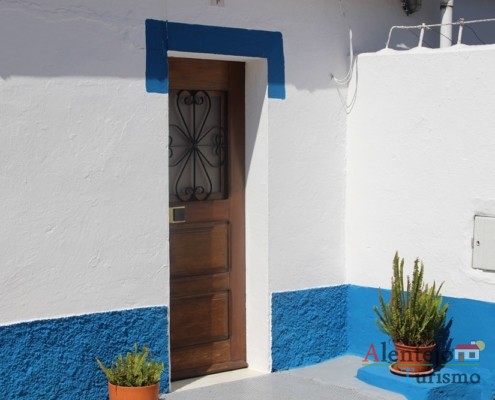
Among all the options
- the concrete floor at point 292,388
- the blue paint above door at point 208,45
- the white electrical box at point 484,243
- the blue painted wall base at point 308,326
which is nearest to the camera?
the blue paint above door at point 208,45

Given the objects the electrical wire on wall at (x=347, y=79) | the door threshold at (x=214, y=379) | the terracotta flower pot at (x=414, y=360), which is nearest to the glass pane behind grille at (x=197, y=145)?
the electrical wire on wall at (x=347, y=79)

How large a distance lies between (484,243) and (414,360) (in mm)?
917

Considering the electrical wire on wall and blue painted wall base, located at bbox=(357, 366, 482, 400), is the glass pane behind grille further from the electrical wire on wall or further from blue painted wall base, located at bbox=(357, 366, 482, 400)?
blue painted wall base, located at bbox=(357, 366, 482, 400)

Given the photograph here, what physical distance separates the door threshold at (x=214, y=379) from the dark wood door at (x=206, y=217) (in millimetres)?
53

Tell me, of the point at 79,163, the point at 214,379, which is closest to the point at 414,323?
the point at 214,379

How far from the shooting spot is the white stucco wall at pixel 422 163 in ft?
20.8

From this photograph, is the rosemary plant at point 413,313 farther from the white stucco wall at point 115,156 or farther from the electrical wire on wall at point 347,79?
the electrical wire on wall at point 347,79

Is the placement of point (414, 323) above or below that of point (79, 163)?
below

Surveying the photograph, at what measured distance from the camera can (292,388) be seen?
6.30 metres

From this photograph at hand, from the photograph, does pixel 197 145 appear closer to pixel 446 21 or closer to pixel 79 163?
pixel 79 163

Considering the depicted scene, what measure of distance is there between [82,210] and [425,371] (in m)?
2.53

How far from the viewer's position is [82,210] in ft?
18.6

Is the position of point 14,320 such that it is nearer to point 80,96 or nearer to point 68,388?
point 68,388

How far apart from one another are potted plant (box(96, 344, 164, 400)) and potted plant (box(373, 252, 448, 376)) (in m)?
1.67
